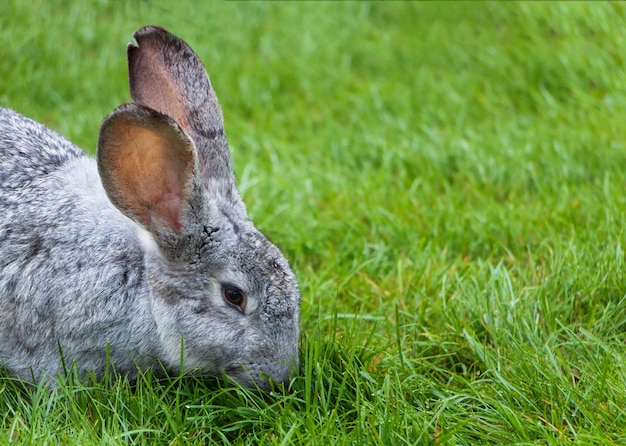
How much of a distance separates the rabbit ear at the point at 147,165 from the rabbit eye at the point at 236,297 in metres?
0.37

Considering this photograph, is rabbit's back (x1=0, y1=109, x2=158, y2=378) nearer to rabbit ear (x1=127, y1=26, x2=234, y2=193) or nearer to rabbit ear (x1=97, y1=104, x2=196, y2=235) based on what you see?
rabbit ear (x1=97, y1=104, x2=196, y2=235)

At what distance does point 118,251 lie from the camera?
4.58m

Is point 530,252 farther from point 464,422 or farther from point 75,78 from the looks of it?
point 75,78

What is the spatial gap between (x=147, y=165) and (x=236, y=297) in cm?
72

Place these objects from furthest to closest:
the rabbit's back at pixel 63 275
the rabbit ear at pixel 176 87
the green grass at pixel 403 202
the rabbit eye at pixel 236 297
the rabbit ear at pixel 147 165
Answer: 1. the rabbit ear at pixel 176 87
2. the rabbit's back at pixel 63 275
3. the rabbit eye at pixel 236 297
4. the green grass at pixel 403 202
5. the rabbit ear at pixel 147 165

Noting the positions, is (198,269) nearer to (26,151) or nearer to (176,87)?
(176,87)

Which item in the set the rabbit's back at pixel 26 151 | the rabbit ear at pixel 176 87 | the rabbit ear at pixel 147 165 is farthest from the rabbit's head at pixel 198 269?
the rabbit's back at pixel 26 151

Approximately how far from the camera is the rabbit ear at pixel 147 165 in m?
4.12

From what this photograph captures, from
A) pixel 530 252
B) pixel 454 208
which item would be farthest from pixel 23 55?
pixel 530 252

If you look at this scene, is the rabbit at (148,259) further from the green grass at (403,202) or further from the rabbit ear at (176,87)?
the green grass at (403,202)

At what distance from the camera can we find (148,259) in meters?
4.51

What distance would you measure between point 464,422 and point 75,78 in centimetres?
549

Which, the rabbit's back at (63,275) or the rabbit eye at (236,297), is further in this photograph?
the rabbit's back at (63,275)

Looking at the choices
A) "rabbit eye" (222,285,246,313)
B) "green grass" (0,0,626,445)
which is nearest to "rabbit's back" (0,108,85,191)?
"green grass" (0,0,626,445)
